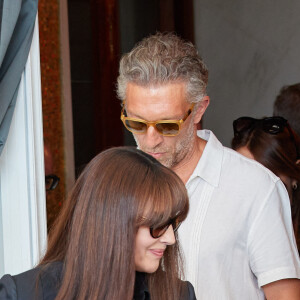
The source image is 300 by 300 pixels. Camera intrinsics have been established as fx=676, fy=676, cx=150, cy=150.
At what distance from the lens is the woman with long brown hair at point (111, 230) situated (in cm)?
145

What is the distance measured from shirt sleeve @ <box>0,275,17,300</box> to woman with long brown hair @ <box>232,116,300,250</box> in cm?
169

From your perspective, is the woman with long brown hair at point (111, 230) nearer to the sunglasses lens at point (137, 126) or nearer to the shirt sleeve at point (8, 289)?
the shirt sleeve at point (8, 289)

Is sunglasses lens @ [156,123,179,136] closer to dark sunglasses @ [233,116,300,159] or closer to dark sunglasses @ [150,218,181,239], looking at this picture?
dark sunglasses @ [150,218,181,239]

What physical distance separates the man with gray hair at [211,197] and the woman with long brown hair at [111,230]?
0.62m

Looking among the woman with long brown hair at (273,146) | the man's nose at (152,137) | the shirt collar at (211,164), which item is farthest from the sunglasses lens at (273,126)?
the man's nose at (152,137)

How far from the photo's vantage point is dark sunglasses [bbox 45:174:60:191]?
13.3 ft

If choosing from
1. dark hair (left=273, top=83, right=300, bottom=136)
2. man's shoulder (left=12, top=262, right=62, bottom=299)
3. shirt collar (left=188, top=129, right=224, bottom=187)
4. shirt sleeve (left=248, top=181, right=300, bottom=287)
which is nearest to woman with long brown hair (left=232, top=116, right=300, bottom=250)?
dark hair (left=273, top=83, right=300, bottom=136)

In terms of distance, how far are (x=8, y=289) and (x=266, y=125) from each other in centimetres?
179

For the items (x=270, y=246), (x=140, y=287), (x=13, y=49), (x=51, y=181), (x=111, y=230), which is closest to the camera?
(x=111, y=230)

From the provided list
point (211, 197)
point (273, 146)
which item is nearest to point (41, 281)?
point (211, 197)

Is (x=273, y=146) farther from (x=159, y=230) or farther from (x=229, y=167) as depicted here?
(x=159, y=230)

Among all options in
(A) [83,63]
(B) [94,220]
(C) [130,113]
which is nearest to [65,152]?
(A) [83,63]

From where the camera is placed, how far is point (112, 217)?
1446 millimetres

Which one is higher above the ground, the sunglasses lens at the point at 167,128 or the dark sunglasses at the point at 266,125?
the sunglasses lens at the point at 167,128
